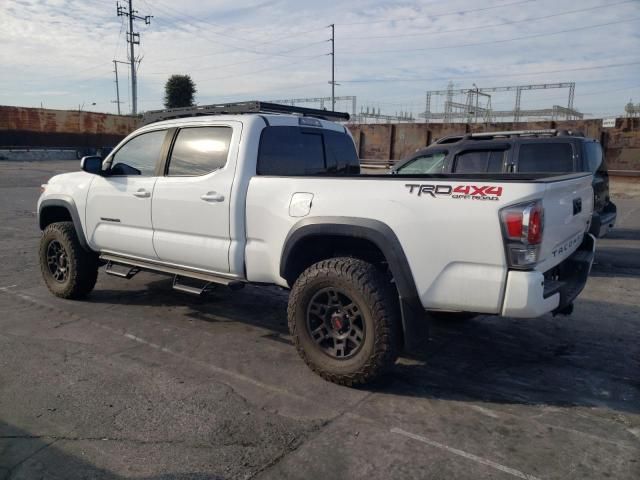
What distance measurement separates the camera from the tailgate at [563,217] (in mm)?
3236

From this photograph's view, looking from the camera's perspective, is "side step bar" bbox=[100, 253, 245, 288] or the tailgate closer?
the tailgate

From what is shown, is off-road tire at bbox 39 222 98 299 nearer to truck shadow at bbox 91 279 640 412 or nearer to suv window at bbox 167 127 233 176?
truck shadow at bbox 91 279 640 412

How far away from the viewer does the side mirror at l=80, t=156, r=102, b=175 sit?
5328 mm

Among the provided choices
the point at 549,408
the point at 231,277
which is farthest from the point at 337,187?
the point at 549,408

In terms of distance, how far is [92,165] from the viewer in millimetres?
5355

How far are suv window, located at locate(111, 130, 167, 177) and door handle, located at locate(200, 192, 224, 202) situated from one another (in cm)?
93

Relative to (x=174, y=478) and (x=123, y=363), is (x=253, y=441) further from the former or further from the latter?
(x=123, y=363)

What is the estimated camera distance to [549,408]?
3.49 metres

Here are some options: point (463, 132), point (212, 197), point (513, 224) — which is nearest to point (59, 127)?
point (463, 132)

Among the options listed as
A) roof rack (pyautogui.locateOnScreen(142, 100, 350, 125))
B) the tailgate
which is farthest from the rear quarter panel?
roof rack (pyautogui.locateOnScreen(142, 100, 350, 125))

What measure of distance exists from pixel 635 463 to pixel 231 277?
10.0 feet

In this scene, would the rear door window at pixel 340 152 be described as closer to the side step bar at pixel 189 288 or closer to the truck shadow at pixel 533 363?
the side step bar at pixel 189 288

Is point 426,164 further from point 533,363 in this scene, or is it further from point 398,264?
point 398,264

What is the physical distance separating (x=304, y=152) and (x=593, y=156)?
4982 mm
